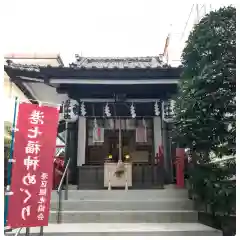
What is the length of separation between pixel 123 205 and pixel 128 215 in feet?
1.51

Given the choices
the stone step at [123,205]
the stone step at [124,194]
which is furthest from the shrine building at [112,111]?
the stone step at [123,205]

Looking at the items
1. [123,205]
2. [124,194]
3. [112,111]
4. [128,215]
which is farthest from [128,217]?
[112,111]

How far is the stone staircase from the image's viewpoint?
4129mm

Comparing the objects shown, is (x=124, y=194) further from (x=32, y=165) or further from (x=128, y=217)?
(x=32, y=165)

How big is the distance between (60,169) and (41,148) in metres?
3.73

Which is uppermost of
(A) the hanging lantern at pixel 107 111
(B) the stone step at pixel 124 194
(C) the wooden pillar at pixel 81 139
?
(A) the hanging lantern at pixel 107 111

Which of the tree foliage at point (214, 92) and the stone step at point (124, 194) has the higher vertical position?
the tree foliage at point (214, 92)

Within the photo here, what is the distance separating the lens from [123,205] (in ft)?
18.0

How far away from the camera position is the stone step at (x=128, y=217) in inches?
195

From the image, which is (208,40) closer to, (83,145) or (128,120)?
(128,120)

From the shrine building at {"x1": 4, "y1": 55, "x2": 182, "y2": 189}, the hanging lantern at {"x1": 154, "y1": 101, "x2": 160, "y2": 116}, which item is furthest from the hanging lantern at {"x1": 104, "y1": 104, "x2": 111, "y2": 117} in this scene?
the hanging lantern at {"x1": 154, "y1": 101, "x2": 160, "y2": 116}

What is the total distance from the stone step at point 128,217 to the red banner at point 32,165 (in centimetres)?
157

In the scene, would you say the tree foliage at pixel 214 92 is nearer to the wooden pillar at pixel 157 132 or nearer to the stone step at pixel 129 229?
the stone step at pixel 129 229

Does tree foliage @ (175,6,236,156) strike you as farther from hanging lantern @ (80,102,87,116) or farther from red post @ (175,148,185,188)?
hanging lantern @ (80,102,87,116)
